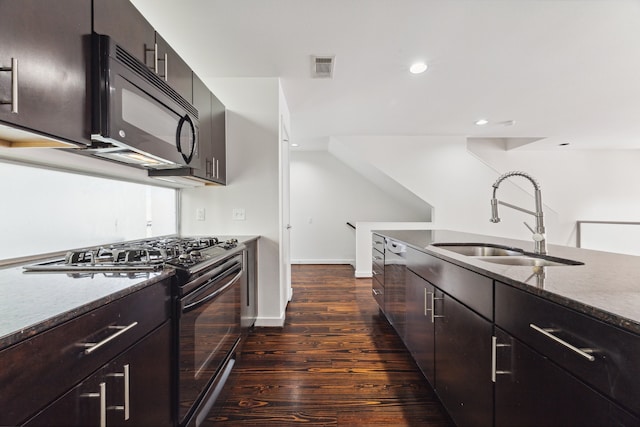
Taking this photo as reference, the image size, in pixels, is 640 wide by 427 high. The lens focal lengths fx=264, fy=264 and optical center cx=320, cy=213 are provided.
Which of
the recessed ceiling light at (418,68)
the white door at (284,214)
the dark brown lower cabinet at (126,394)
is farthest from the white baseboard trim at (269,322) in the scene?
the recessed ceiling light at (418,68)

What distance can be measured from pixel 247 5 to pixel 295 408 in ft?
7.95

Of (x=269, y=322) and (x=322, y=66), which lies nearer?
(x=322, y=66)

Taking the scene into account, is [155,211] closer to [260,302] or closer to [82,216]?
[82,216]

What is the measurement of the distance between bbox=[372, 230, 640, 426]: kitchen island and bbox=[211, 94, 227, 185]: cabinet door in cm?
175

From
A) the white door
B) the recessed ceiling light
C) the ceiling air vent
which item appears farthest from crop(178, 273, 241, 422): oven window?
the recessed ceiling light

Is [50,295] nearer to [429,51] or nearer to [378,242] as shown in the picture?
[378,242]

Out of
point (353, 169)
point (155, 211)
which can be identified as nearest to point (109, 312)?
point (155, 211)

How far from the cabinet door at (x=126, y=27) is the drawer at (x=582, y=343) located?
6.05 feet

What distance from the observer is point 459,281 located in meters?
1.24

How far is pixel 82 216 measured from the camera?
151 cm

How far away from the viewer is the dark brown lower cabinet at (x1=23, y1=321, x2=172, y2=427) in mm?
635

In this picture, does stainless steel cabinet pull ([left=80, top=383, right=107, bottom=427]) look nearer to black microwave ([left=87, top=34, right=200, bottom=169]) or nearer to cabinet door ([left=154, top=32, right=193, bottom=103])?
black microwave ([left=87, top=34, right=200, bottom=169])

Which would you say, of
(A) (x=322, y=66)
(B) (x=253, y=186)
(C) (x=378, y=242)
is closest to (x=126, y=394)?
(B) (x=253, y=186)

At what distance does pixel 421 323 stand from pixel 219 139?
2148 millimetres
